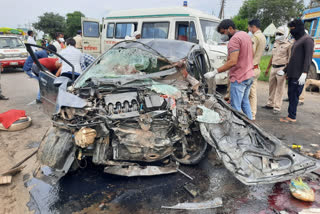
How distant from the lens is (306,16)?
330 inches

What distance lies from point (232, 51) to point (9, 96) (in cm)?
650

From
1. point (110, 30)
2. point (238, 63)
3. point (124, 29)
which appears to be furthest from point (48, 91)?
point (110, 30)

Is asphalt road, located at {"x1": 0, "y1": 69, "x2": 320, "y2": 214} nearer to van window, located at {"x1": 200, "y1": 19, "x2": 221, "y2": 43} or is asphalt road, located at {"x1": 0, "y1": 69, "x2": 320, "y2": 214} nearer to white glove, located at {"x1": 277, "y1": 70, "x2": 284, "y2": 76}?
white glove, located at {"x1": 277, "y1": 70, "x2": 284, "y2": 76}

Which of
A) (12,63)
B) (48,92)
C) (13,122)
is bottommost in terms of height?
(13,122)

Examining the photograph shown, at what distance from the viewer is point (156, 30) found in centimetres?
711

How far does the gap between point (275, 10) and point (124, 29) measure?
26756mm

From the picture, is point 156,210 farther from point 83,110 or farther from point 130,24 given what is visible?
point 130,24

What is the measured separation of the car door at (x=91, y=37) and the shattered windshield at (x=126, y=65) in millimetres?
7352

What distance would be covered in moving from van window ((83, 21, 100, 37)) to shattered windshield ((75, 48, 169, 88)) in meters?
7.59

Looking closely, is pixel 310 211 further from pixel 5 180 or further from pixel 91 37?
pixel 91 37

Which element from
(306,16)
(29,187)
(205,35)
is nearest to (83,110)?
(29,187)

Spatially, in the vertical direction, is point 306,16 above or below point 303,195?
above

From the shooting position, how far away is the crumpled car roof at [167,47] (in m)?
3.26

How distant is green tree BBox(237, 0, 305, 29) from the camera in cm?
2659
